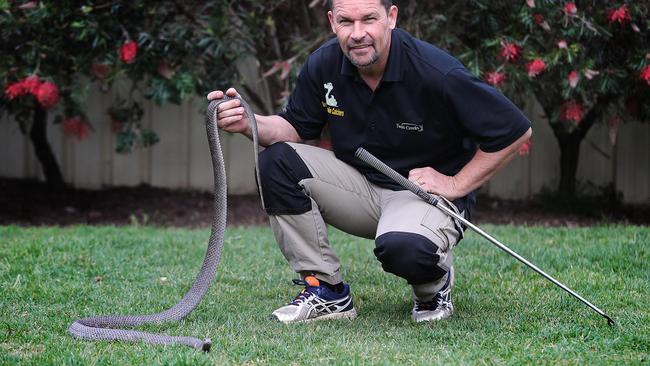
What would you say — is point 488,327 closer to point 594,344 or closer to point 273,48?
point 594,344

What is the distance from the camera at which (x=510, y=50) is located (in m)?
6.43

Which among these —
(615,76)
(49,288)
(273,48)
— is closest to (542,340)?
(49,288)

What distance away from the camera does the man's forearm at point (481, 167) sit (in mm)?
4188

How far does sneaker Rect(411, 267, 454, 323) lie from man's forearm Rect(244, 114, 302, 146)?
3.29 ft

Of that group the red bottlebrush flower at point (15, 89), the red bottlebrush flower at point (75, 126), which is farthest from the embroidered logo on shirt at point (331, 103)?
the red bottlebrush flower at point (75, 126)

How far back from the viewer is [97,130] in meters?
9.34

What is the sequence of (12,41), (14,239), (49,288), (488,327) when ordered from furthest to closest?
(12,41), (14,239), (49,288), (488,327)

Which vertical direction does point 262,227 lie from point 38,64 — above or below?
below

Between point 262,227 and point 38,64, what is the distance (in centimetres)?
209

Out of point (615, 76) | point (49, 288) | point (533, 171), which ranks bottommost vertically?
point (533, 171)

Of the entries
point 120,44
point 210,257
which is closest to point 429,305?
point 210,257

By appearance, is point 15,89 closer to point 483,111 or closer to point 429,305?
point 429,305

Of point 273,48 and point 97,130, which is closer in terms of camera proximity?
point 273,48

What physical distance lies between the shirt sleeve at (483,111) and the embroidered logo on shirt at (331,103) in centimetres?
54
